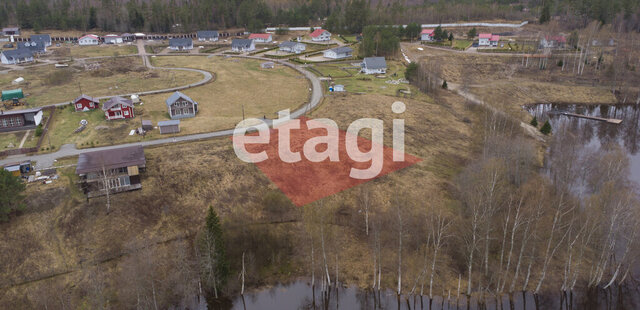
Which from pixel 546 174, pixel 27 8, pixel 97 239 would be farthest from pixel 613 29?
pixel 27 8

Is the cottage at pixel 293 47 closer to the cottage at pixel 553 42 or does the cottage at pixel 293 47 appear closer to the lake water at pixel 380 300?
the cottage at pixel 553 42

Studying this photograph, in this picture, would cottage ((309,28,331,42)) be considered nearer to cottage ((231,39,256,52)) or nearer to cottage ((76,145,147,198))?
cottage ((231,39,256,52))

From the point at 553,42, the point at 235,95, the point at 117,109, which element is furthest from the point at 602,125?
the point at 117,109

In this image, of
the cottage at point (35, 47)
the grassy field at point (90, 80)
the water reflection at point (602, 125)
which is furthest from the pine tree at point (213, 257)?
the cottage at point (35, 47)

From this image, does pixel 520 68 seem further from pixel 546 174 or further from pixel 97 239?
pixel 97 239

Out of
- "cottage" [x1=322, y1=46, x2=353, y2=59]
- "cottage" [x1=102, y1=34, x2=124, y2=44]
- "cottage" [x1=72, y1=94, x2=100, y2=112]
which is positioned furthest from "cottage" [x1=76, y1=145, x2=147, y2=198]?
"cottage" [x1=102, y1=34, x2=124, y2=44]

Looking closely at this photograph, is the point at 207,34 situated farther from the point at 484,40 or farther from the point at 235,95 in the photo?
the point at 484,40

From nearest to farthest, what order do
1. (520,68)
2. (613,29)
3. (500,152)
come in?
(500,152) → (520,68) → (613,29)
